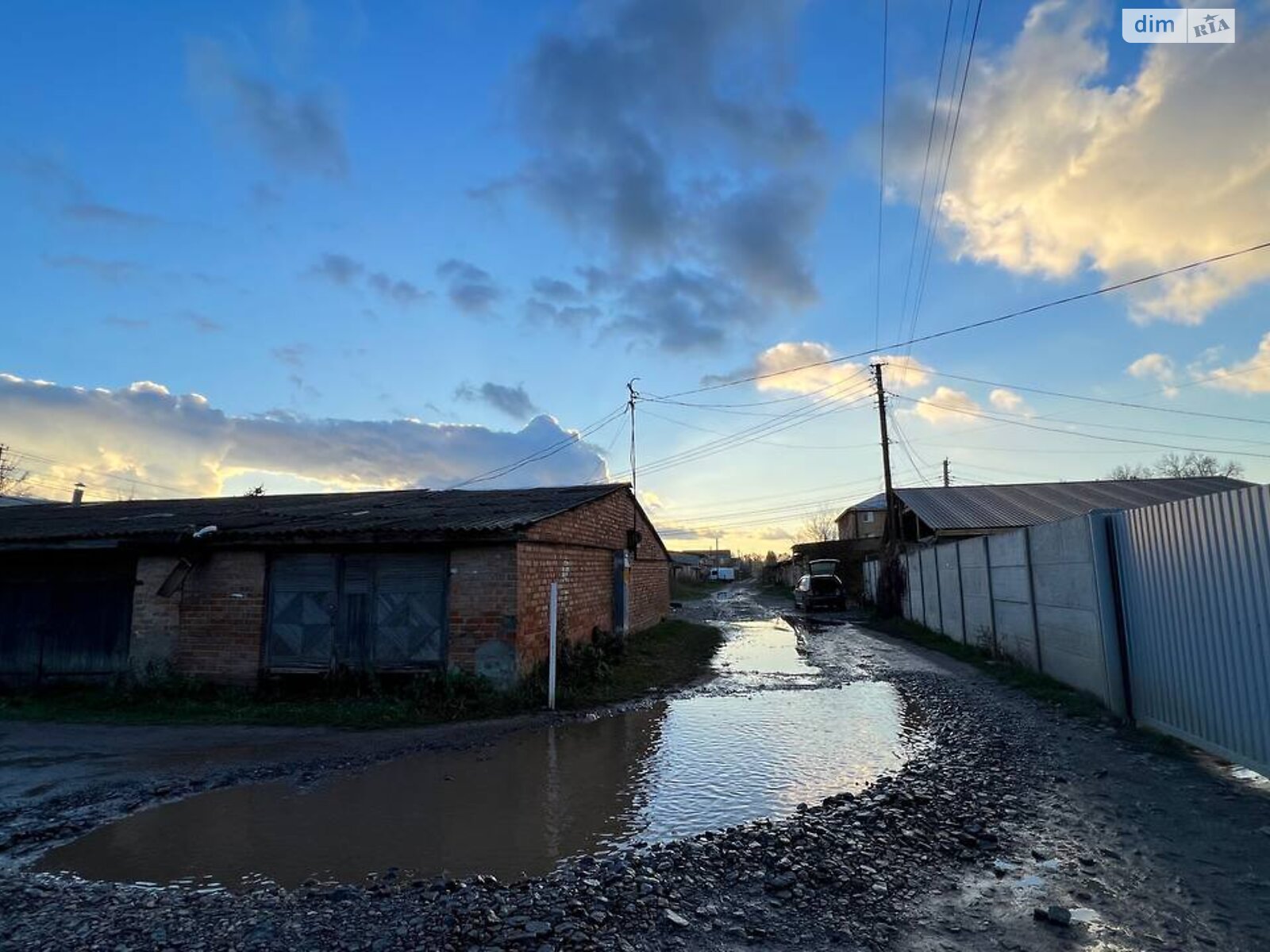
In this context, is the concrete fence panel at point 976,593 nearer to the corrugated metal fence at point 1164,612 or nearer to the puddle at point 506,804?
the corrugated metal fence at point 1164,612

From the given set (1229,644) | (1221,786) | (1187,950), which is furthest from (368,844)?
(1229,644)

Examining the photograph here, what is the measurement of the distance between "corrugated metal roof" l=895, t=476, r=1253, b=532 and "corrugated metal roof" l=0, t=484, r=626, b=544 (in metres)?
16.8

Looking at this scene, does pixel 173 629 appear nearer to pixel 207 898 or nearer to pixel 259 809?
pixel 259 809

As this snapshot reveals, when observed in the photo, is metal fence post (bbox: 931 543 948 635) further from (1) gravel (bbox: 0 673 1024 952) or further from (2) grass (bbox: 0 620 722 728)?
(1) gravel (bbox: 0 673 1024 952)

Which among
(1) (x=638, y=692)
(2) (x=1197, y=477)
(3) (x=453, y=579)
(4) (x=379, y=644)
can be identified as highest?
(2) (x=1197, y=477)

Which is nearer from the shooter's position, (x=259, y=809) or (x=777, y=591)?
(x=259, y=809)

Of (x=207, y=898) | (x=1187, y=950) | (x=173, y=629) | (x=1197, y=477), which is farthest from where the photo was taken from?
(x=1197, y=477)

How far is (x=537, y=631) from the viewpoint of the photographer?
10.3 metres

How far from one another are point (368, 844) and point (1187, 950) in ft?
14.9

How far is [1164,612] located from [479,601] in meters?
7.89

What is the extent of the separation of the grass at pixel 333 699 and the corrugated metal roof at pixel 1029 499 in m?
19.5

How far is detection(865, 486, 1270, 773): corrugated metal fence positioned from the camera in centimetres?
509

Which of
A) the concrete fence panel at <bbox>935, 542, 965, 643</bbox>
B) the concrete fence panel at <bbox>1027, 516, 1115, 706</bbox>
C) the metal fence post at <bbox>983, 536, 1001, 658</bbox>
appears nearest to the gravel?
the concrete fence panel at <bbox>1027, 516, 1115, 706</bbox>

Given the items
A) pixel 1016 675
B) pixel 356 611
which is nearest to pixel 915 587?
pixel 1016 675
